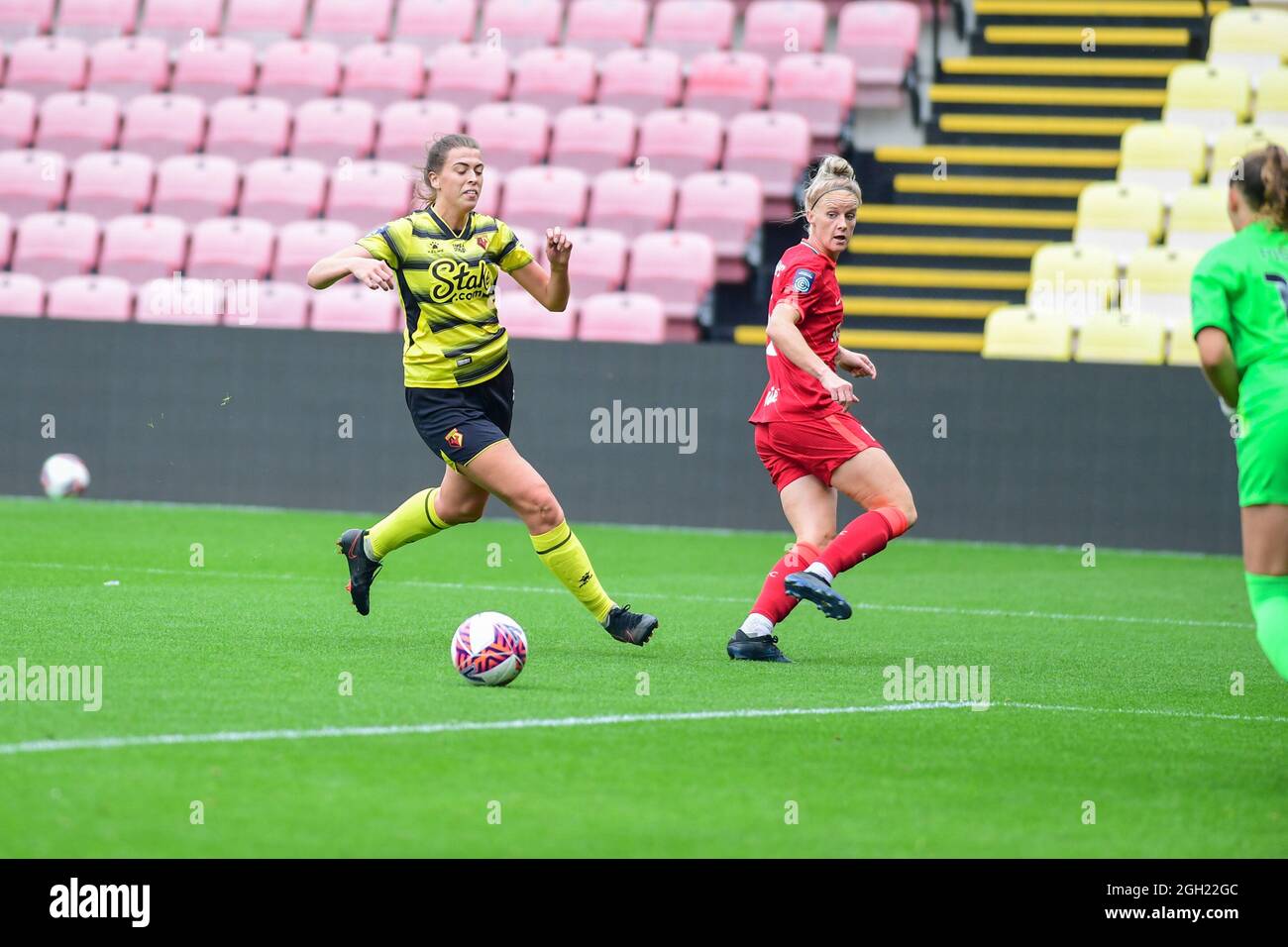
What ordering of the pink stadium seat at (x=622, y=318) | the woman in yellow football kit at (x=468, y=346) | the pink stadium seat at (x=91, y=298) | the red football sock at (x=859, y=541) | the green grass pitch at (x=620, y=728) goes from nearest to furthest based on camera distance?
the green grass pitch at (x=620, y=728) < the red football sock at (x=859, y=541) < the woman in yellow football kit at (x=468, y=346) < the pink stadium seat at (x=622, y=318) < the pink stadium seat at (x=91, y=298)

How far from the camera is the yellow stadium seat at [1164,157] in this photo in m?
17.7

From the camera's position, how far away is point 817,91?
1898cm

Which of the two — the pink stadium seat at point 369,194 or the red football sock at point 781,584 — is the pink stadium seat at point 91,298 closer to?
the pink stadium seat at point 369,194

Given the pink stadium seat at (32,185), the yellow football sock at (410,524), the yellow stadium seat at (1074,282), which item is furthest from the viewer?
the pink stadium seat at (32,185)

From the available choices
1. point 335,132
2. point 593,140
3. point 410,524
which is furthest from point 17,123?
point 410,524

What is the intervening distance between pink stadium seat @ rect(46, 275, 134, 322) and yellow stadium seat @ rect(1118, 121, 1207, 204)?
9.62 m

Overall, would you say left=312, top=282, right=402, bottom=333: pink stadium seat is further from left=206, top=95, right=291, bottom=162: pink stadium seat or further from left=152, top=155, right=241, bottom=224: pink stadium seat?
left=206, top=95, right=291, bottom=162: pink stadium seat

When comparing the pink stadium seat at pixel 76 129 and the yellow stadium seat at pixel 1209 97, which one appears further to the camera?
the pink stadium seat at pixel 76 129

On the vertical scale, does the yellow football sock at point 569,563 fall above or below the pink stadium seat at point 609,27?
Answer: below

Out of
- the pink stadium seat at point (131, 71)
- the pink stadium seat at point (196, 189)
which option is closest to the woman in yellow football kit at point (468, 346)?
the pink stadium seat at point (196, 189)

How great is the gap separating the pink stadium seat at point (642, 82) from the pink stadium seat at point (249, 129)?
3.38 m

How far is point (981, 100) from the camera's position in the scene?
1980 centimetres

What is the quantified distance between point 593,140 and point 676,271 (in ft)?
7.33

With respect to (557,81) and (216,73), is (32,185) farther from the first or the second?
(557,81)
